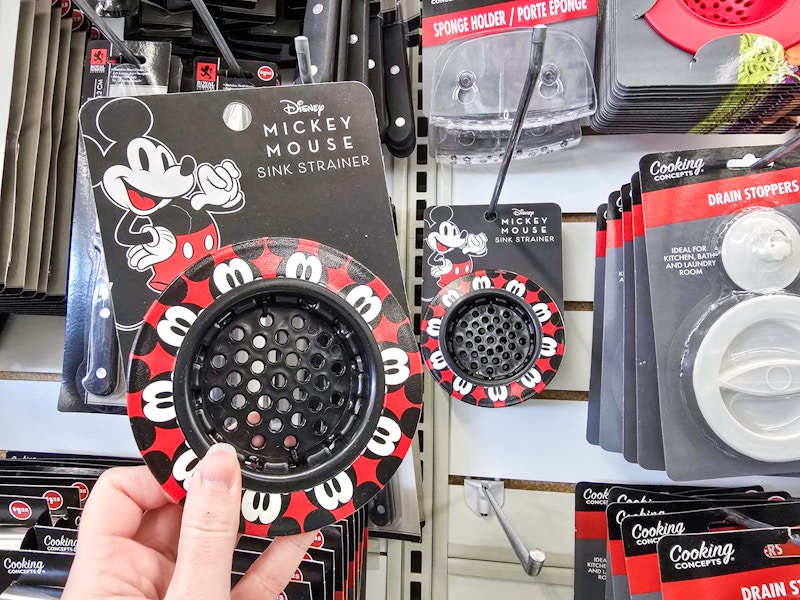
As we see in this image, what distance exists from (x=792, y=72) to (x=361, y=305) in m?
0.64

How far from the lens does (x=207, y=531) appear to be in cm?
43

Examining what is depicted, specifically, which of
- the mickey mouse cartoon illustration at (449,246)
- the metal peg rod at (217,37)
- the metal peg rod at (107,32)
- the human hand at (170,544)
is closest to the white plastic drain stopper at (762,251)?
the mickey mouse cartoon illustration at (449,246)

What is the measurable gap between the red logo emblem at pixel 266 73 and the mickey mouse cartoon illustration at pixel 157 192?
34 centimetres

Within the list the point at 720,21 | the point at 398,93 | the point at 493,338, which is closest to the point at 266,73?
the point at 398,93

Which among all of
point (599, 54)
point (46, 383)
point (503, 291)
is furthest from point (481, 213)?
point (46, 383)

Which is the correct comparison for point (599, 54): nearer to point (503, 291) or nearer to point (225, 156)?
point (503, 291)

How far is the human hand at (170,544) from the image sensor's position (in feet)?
1.42

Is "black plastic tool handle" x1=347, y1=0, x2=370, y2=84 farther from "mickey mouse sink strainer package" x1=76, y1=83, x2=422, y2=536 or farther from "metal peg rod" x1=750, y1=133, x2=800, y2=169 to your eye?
"metal peg rod" x1=750, y1=133, x2=800, y2=169

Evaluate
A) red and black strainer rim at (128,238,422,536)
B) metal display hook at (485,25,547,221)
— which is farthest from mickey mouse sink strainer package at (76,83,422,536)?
metal display hook at (485,25,547,221)

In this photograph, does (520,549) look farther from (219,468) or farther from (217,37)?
(217,37)

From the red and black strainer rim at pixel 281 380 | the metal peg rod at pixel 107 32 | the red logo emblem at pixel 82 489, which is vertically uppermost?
the metal peg rod at pixel 107 32

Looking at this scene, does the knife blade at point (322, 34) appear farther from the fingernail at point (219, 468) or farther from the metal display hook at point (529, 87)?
the fingernail at point (219, 468)

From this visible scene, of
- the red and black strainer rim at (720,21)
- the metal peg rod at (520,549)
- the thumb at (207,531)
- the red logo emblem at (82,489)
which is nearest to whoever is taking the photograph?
the thumb at (207,531)

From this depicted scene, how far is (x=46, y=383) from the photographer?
39.5 inches
